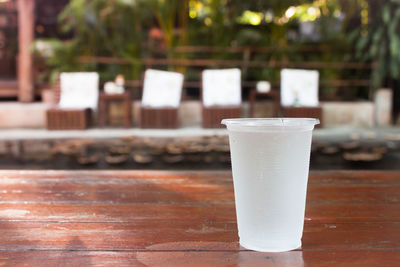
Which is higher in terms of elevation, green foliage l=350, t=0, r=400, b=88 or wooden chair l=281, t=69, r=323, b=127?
green foliage l=350, t=0, r=400, b=88

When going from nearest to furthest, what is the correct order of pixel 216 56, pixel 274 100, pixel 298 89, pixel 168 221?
pixel 168 221, pixel 298 89, pixel 274 100, pixel 216 56

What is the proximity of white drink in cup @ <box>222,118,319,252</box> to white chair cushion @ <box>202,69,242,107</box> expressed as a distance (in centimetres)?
557

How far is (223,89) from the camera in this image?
6422 mm

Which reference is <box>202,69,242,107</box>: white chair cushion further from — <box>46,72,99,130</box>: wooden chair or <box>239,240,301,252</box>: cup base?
<box>239,240,301,252</box>: cup base

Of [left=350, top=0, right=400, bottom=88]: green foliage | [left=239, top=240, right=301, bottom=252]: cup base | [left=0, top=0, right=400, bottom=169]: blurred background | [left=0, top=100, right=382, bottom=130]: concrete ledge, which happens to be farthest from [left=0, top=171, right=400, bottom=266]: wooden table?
[left=350, top=0, right=400, bottom=88]: green foliage

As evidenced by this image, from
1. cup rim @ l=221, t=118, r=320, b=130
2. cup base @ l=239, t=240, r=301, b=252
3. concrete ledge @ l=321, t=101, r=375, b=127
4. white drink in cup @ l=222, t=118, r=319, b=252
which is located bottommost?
concrete ledge @ l=321, t=101, r=375, b=127

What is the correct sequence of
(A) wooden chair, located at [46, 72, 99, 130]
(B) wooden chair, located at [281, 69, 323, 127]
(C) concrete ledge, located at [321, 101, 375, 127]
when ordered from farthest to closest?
(C) concrete ledge, located at [321, 101, 375, 127], (B) wooden chair, located at [281, 69, 323, 127], (A) wooden chair, located at [46, 72, 99, 130]

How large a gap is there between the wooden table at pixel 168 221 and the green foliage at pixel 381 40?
18.0 feet

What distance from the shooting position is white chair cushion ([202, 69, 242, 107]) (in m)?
6.41

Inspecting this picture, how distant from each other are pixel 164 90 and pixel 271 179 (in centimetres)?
568

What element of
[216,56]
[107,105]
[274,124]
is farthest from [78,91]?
[274,124]

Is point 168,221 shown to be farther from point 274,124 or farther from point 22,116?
point 22,116

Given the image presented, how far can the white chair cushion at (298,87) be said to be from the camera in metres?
6.51

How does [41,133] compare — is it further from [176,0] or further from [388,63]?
[388,63]
